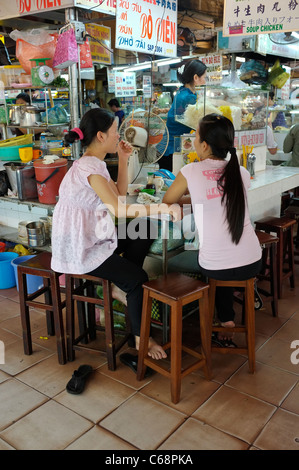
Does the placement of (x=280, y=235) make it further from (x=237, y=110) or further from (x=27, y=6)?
(x=27, y=6)

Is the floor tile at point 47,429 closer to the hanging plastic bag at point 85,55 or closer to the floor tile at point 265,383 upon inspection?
the floor tile at point 265,383

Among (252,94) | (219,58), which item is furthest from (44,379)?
(219,58)

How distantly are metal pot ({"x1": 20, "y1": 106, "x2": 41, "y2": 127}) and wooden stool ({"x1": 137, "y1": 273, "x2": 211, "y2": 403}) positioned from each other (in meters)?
2.48

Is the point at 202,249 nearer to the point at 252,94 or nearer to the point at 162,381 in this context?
the point at 162,381

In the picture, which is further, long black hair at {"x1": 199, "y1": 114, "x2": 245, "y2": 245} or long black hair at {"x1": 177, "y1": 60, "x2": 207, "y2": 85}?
long black hair at {"x1": 177, "y1": 60, "x2": 207, "y2": 85}

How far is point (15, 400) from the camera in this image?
7.32 ft

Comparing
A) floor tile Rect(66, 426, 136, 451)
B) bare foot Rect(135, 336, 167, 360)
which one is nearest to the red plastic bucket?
bare foot Rect(135, 336, 167, 360)

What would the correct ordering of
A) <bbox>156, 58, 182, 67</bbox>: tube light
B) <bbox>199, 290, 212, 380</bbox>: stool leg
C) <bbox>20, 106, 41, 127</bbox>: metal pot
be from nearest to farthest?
<bbox>199, 290, 212, 380</bbox>: stool leg, <bbox>20, 106, 41, 127</bbox>: metal pot, <bbox>156, 58, 182, 67</bbox>: tube light

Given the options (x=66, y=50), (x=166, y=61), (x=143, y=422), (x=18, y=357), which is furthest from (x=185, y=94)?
(x=166, y=61)

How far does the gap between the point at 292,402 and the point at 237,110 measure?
2212 mm

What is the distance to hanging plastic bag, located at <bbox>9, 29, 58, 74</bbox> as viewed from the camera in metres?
3.76

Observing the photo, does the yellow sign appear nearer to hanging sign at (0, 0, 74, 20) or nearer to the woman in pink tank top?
hanging sign at (0, 0, 74, 20)

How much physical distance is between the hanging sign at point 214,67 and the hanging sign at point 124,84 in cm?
129

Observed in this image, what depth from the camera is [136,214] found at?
7.20 feet
